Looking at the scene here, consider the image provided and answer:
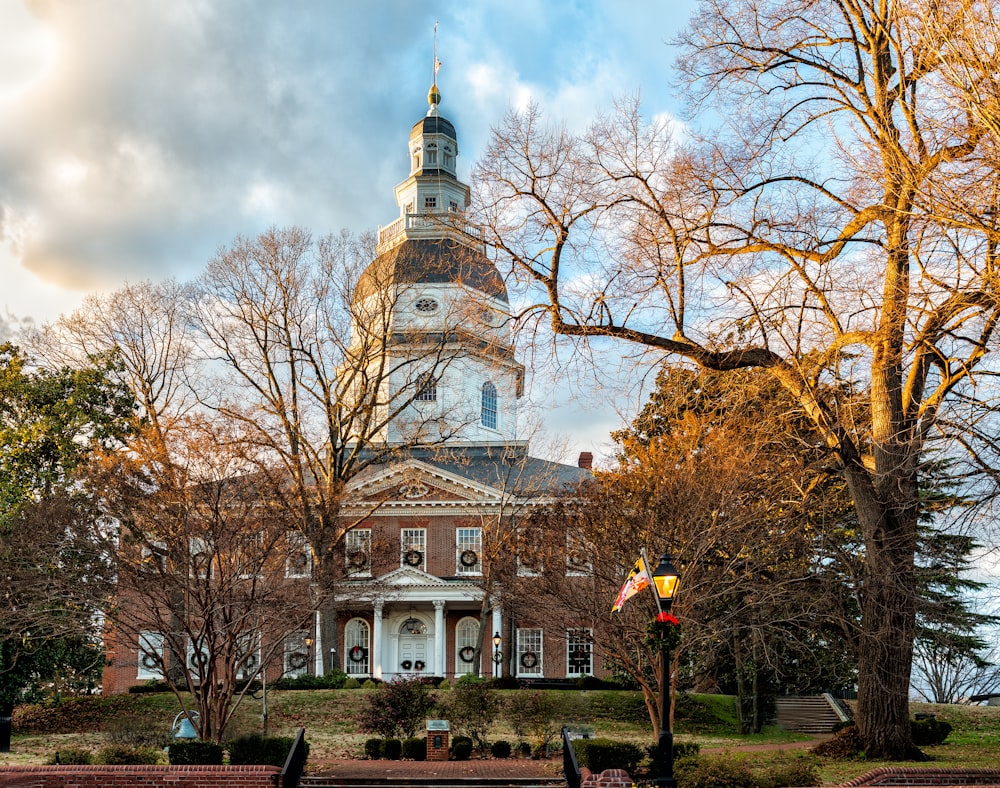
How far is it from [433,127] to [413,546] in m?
24.0

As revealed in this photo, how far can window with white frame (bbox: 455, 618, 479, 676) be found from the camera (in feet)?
143

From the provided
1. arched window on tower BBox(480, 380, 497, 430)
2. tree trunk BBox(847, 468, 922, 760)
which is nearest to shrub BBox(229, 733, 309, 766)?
tree trunk BBox(847, 468, 922, 760)

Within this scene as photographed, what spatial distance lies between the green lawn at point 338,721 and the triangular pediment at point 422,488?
11.8 metres

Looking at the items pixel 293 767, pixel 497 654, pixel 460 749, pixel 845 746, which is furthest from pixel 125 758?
pixel 497 654

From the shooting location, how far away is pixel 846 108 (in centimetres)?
1766

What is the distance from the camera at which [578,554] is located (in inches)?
981

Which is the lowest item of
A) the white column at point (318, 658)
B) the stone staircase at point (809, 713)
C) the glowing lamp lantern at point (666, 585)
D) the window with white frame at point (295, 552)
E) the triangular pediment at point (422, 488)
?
the stone staircase at point (809, 713)

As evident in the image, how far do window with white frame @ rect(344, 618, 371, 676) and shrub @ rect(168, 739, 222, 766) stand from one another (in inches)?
1025

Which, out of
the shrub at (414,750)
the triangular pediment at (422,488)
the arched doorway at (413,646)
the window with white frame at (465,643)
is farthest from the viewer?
the arched doorway at (413,646)

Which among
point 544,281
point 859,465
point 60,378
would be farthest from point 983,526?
point 60,378

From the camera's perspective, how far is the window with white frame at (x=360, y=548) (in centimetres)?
3784

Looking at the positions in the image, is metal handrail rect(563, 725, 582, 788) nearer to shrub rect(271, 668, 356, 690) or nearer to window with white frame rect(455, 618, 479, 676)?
shrub rect(271, 668, 356, 690)

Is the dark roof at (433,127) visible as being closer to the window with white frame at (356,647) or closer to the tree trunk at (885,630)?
the window with white frame at (356,647)

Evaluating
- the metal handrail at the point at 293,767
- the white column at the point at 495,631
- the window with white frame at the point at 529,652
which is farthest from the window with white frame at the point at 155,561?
the window with white frame at the point at 529,652
